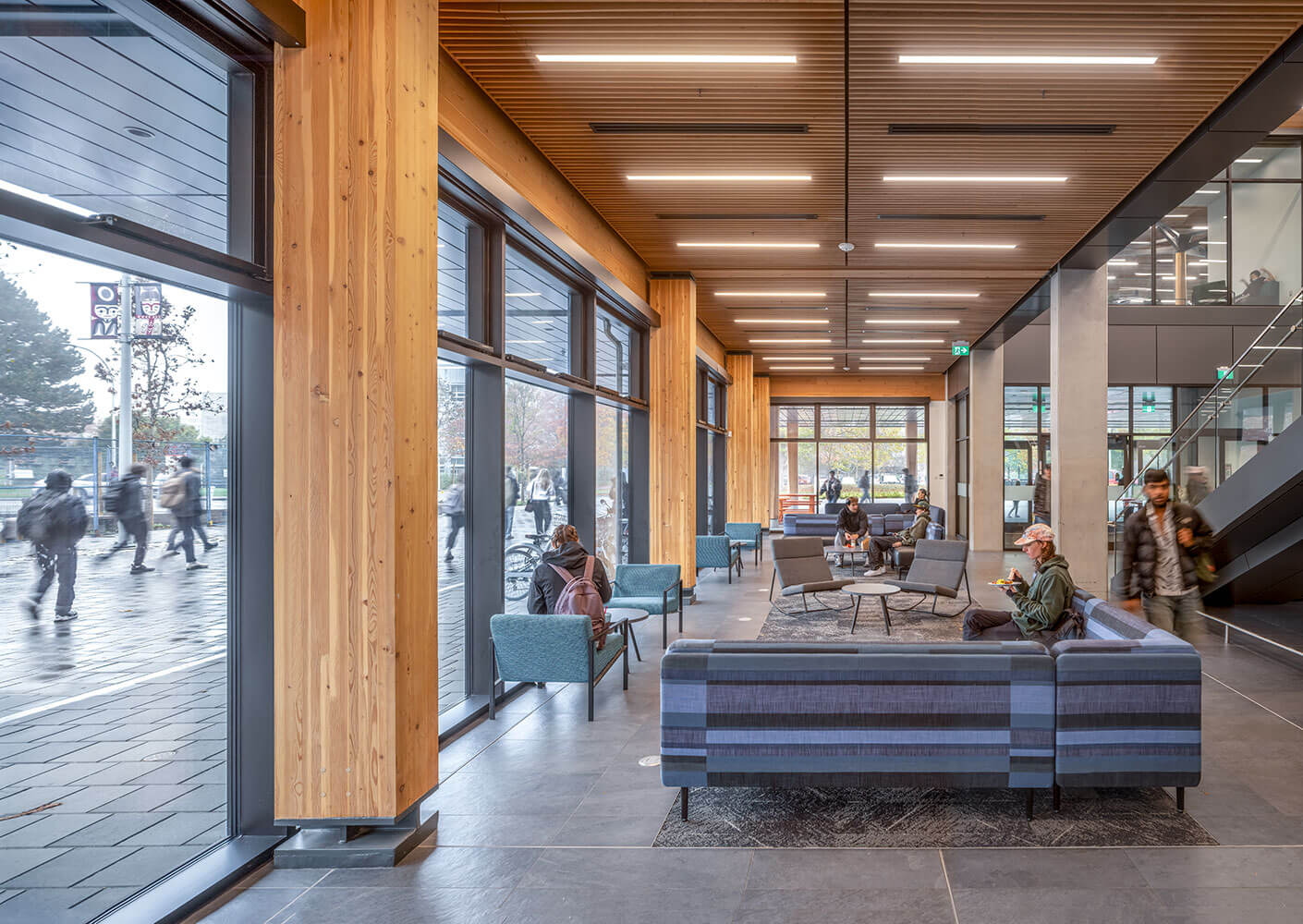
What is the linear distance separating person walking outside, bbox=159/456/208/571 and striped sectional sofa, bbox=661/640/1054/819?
2041mm

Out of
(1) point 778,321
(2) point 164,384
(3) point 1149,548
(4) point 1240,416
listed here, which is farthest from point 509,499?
(1) point 778,321

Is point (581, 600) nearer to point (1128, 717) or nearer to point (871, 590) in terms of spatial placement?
point (1128, 717)

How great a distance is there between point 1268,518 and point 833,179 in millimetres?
5341

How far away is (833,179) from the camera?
6.68 meters

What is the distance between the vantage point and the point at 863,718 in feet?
11.9

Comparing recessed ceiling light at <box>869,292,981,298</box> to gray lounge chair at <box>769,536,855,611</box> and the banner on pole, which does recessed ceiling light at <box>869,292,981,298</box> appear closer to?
gray lounge chair at <box>769,536,855,611</box>

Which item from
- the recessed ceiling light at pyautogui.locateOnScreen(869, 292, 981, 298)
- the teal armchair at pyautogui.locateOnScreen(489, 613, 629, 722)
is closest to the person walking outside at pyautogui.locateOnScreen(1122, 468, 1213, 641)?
the teal armchair at pyautogui.locateOnScreen(489, 613, 629, 722)

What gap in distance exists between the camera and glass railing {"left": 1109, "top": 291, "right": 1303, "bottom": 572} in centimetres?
730

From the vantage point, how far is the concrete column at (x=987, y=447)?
16.3 meters

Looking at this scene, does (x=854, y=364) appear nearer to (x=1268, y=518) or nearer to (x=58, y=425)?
(x=1268, y=518)

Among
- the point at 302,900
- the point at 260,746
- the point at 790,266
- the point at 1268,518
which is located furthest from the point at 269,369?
the point at 1268,518

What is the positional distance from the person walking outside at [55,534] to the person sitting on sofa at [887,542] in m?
10.3

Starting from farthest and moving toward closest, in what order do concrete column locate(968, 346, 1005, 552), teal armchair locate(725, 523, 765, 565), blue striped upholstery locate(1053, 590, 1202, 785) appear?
concrete column locate(968, 346, 1005, 552), teal armchair locate(725, 523, 765, 565), blue striped upholstery locate(1053, 590, 1202, 785)

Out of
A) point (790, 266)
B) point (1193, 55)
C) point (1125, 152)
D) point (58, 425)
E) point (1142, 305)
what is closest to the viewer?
point (58, 425)
